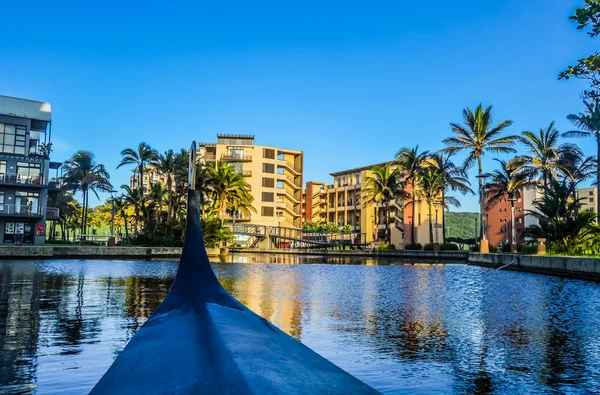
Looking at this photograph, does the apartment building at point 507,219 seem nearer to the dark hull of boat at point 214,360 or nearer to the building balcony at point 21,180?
the building balcony at point 21,180

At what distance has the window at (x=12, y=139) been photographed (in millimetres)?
46969

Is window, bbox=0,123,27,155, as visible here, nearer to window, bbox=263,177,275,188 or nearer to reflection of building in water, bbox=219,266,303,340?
reflection of building in water, bbox=219,266,303,340

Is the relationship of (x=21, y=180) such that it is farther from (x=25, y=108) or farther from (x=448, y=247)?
(x=448, y=247)

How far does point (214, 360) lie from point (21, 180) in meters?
48.4

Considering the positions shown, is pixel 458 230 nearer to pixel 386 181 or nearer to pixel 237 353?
pixel 386 181

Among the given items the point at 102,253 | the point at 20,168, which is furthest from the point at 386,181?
the point at 20,168

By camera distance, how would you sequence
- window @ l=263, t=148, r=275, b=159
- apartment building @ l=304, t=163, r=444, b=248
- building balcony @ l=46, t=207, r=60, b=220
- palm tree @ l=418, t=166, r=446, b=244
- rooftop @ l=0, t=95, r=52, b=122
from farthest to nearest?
window @ l=263, t=148, r=275, b=159, apartment building @ l=304, t=163, r=444, b=248, palm tree @ l=418, t=166, r=446, b=244, building balcony @ l=46, t=207, r=60, b=220, rooftop @ l=0, t=95, r=52, b=122

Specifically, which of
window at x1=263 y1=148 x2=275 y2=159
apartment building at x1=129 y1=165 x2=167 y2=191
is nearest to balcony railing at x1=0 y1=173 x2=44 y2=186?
apartment building at x1=129 y1=165 x2=167 y2=191

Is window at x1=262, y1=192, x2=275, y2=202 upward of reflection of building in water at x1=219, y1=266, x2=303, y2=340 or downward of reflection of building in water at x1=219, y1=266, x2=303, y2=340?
upward

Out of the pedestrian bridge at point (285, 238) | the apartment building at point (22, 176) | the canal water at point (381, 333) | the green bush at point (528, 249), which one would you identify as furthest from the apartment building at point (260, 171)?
the canal water at point (381, 333)

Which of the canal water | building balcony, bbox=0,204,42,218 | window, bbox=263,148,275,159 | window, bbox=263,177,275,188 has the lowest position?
the canal water

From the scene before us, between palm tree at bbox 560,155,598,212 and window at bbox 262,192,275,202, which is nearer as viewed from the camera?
palm tree at bbox 560,155,598,212

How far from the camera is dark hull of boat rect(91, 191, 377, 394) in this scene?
9.76 feet

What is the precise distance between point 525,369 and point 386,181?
2441 inches
